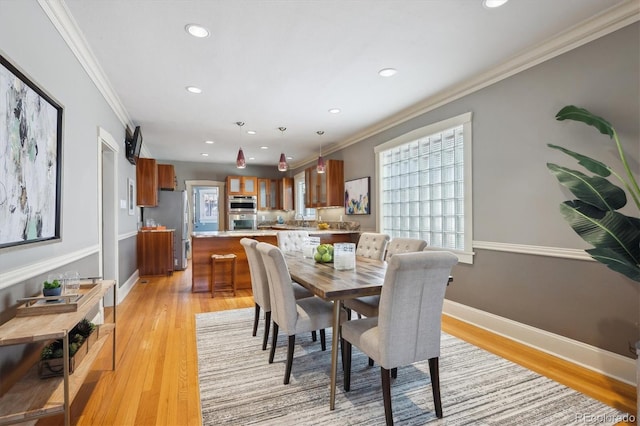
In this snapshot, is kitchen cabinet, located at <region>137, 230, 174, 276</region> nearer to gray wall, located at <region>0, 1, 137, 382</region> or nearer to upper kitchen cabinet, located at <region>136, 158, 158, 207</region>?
upper kitchen cabinet, located at <region>136, 158, 158, 207</region>

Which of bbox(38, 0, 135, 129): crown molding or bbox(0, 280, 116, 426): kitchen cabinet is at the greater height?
bbox(38, 0, 135, 129): crown molding

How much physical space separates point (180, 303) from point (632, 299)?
14.8ft

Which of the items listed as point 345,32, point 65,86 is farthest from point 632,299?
point 65,86

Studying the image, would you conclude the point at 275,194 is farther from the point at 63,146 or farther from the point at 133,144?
the point at 63,146

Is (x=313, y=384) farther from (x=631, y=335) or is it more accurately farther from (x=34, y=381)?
(x=631, y=335)

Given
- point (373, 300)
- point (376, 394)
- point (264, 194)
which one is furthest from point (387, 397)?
point (264, 194)

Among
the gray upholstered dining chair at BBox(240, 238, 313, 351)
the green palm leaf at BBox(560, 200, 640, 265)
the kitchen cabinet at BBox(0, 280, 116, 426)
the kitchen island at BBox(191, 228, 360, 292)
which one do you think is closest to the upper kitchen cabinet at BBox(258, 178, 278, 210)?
the kitchen island at BBox(191, 228, 360, 292)

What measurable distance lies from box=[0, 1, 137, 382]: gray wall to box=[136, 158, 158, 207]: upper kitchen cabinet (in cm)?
216

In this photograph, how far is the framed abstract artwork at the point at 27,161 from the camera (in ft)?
4.93

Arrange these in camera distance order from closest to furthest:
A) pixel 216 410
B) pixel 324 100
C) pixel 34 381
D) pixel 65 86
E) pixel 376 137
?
1. pixel 34 381
2. pixel 216 410
3. pixel 65 86
4. pixel 324 100
5. pixel 376 137

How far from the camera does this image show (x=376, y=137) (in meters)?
5.02

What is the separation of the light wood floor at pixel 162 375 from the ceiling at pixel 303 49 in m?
2.52

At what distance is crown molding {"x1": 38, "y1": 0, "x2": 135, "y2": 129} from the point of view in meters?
2.04

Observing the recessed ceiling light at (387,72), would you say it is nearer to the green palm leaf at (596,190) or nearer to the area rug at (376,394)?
the green palm leaf at (596,190)
